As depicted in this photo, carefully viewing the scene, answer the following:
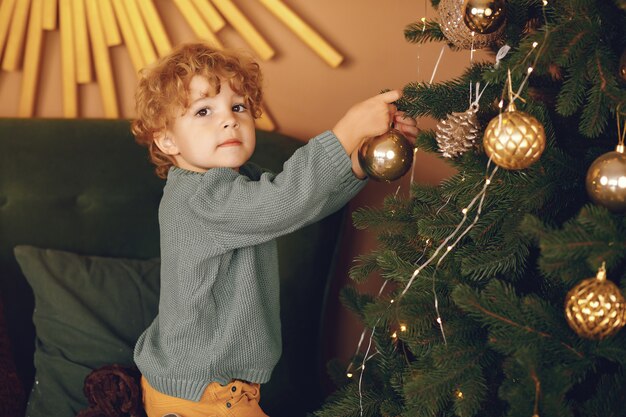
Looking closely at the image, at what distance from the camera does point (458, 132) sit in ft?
2.91

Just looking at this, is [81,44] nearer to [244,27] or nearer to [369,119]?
[244,27]

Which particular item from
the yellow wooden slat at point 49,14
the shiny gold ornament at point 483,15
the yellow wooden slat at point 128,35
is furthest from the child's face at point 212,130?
the yellow wooden slat at point 49,14

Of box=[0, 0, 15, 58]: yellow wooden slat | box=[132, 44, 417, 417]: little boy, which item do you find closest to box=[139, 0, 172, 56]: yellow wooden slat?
box=[0, 0, 15, 58]: yellow wooden slat

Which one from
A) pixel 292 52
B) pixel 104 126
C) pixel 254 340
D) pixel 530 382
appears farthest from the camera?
pixel 292 52

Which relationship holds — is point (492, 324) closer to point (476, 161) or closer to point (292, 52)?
point (476, 161)

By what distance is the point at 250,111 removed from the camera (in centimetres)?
128

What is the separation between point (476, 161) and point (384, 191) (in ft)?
2.77

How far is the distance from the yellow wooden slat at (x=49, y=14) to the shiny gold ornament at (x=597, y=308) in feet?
4.64

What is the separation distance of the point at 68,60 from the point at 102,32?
0.36 ft

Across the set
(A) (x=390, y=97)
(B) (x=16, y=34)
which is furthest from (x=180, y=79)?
(B) (x=16, y=34)

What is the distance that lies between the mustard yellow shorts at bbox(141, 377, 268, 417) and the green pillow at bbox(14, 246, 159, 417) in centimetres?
24

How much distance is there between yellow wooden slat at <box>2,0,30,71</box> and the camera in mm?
1630

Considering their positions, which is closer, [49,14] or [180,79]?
[180,79]

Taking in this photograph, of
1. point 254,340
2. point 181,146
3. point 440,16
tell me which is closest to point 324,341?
point 254,340
